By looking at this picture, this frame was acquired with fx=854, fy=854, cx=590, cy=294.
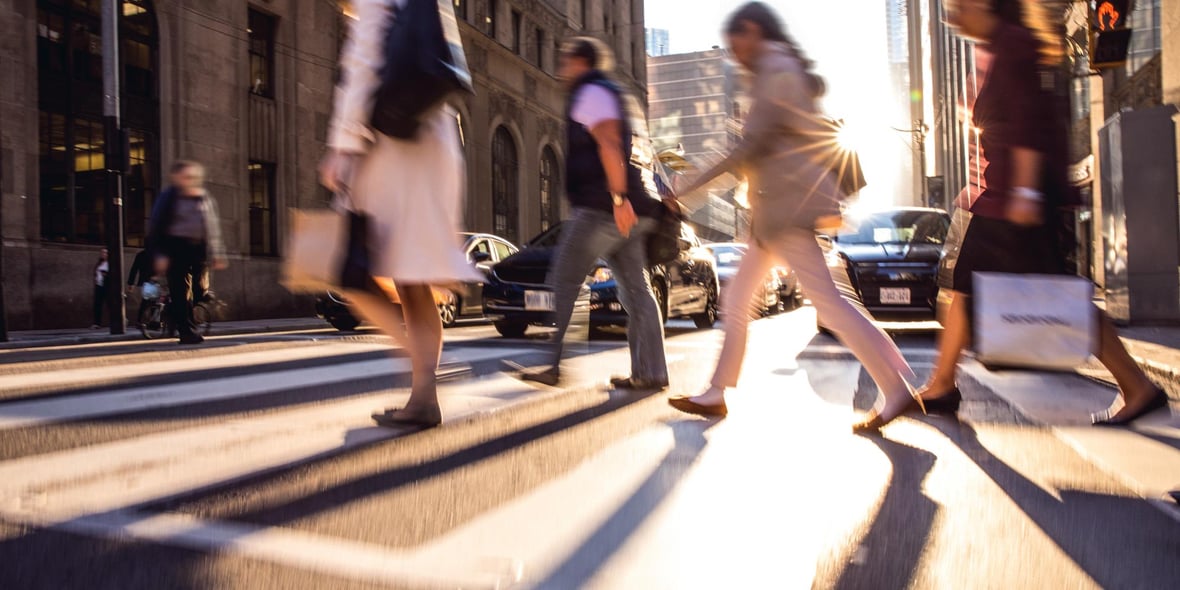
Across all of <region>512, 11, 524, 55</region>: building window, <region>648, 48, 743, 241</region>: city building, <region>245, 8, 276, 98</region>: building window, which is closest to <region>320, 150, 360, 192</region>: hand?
<region>245, 8, 276, 98</region>: building window

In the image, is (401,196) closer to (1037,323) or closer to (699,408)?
(699,408)

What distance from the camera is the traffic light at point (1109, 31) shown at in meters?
7.86

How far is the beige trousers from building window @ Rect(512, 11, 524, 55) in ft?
94.2

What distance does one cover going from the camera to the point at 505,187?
→ 30.5 meters

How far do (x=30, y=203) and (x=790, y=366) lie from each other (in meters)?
13.1

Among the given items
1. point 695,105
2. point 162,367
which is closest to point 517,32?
point 162,367

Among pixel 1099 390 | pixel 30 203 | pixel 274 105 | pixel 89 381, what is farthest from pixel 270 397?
pixel 274 105

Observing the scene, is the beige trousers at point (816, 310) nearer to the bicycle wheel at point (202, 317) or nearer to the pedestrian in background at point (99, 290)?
the bicycle wheel at point (202, 317)

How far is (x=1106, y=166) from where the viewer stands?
1073cm

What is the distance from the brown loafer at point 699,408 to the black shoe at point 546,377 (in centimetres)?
64

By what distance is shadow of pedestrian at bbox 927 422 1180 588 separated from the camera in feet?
6.55

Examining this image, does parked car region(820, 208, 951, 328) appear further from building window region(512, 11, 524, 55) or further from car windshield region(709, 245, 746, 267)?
building window region(512, 11, 524, 55)

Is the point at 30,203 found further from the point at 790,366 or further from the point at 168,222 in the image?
the point at 790,366

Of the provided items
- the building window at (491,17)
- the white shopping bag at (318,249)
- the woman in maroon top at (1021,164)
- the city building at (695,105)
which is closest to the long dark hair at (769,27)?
the woman in maroon top at (1021,164)
